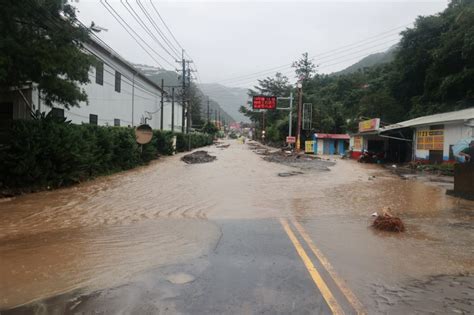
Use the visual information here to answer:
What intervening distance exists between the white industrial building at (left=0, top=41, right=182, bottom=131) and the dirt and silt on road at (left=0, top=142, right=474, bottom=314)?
7.69m

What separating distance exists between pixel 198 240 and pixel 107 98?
2664cm

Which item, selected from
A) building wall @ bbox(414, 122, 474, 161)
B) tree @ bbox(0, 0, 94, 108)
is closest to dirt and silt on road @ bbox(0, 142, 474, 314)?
tree @ bbox(0, 0, 94, 108)

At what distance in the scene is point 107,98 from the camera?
103 feet

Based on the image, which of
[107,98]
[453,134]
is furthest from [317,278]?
[107,98]

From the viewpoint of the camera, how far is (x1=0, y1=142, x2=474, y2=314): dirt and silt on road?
4.83m

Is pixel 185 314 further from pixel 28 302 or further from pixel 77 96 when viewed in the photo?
pixel 77 96

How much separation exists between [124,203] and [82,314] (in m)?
7.51

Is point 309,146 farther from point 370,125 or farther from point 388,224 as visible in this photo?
point 388,224

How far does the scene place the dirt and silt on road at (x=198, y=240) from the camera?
4.83 metres

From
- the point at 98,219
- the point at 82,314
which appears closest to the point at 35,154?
the point at 98,219

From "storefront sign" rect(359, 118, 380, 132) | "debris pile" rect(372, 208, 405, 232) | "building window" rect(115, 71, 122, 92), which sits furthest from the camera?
"storefront sign" rect(359, 118, 380, 132)

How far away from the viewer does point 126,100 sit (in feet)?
121

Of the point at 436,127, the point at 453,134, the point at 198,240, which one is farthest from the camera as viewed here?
the point at 436,127

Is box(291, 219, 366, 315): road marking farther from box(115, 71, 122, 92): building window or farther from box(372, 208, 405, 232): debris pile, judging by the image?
box(115, 71, 122, 92): building window
